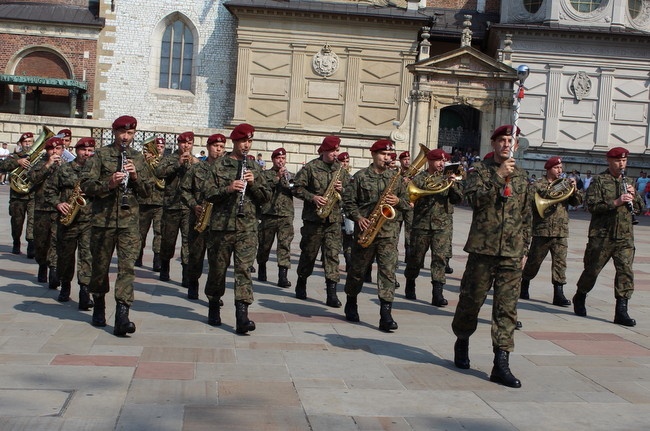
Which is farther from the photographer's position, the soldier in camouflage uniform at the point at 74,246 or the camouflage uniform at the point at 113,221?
the soldier in camouflage uniform at the point at 74,246

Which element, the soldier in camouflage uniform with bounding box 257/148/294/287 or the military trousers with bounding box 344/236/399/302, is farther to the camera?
the soldier in camouflage uniform with bounding box 257/148/294/287

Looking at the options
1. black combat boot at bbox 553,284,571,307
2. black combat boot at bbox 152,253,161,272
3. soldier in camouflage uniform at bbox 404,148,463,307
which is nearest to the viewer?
soldier in camouflage uniform at bbox 404,148,463,307

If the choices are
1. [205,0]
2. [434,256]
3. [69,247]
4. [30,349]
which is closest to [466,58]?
[205,0]

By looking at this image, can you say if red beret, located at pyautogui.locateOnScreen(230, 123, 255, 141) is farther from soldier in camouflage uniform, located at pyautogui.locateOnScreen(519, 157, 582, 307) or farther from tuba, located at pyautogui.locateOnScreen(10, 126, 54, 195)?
soldier in camouflage uniform, located at pyautogui.locateOnScreen(519, 157, 582, 307)

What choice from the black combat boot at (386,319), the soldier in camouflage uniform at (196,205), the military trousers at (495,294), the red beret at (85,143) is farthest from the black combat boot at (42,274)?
the military trousers at (495,294)

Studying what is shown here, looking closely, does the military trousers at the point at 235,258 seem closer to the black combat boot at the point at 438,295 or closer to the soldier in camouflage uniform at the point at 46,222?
the black combat boot at the point at 438,295

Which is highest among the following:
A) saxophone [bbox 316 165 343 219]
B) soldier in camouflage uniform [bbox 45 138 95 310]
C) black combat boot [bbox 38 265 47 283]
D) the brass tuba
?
the brass tuba

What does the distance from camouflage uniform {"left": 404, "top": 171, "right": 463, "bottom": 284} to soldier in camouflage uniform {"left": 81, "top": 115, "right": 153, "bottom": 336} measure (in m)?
4.46

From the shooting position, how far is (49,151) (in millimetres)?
13250

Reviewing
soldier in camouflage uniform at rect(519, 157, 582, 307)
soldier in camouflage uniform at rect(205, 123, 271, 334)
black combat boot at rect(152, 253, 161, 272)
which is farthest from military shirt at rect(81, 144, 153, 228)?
soldier in camouflage uniform at rect(519, 157, 582, 307)

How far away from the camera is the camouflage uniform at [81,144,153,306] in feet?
31.9

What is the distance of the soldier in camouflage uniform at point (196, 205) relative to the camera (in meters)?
12.1

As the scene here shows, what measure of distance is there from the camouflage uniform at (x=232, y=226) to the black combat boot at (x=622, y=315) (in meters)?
4.74

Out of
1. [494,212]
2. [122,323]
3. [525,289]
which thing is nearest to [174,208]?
[122,323]
